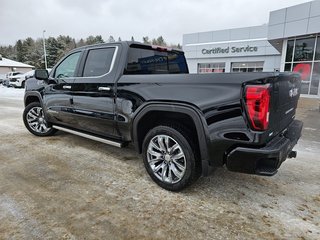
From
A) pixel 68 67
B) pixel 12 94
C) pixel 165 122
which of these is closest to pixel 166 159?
pixel 165 122

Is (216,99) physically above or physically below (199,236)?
above

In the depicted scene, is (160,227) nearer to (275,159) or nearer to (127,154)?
(275,159)

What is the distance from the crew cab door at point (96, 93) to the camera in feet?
11.7

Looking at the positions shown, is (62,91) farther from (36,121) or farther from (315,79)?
(315,79)

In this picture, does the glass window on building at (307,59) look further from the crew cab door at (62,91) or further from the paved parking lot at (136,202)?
the crew cab door at (62,91)

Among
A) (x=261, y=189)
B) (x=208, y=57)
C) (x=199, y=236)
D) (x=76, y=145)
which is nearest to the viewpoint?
(x=199, y=236)

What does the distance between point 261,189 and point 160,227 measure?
156 cm

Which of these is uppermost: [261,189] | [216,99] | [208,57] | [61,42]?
[61,42]

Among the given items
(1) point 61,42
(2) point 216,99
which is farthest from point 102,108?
(1) point 61,42

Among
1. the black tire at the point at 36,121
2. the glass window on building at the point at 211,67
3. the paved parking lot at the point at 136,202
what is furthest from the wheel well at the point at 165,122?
the glass window on building at the point at 211,67

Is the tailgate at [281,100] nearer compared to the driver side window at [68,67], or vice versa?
the tailgate at [281,100]

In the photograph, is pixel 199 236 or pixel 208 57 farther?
pixel 208 57

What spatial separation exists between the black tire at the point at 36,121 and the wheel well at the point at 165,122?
288 centimetres

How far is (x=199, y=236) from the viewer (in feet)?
7.29
